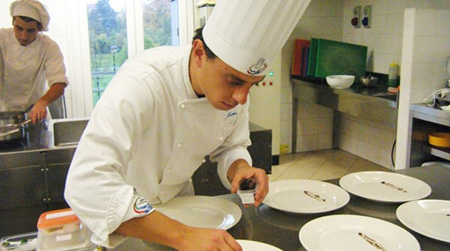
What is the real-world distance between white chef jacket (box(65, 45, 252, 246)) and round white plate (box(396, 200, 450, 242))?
1.83ft

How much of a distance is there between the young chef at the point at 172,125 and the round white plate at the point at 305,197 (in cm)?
9

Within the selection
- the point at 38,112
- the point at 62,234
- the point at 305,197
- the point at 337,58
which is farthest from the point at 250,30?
the point at 337,58

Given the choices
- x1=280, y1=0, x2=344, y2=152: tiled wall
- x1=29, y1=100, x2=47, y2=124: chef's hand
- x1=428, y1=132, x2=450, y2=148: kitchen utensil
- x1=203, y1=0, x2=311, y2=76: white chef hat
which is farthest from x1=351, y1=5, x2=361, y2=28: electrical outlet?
x1=203, y1=0, x2=311, y2=76: white chef hat

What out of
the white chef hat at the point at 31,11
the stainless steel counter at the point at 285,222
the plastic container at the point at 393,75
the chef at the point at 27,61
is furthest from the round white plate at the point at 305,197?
the plastic container at the point at 393,75

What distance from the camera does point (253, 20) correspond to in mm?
1091

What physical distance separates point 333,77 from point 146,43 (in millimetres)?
2013

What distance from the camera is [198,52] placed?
3.85ft

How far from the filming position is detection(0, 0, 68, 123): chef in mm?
3053

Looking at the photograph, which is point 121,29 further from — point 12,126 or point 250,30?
point 250,30

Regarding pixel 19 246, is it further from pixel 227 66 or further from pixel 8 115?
pixel 8 115

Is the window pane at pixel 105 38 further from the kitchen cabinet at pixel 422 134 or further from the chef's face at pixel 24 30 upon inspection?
the kitchen cabinet at pixel 422 134

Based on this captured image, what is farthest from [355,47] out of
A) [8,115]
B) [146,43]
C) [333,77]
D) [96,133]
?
[96,133]

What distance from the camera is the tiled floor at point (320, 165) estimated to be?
13.4ft

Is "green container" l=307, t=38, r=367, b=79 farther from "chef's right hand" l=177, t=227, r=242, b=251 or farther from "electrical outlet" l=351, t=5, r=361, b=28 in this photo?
"chef's right hand" l=177, t=227, r=242, b=251
